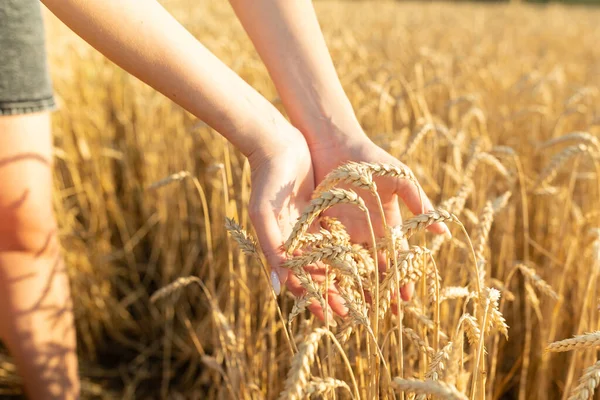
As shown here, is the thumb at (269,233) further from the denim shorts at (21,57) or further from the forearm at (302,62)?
the denim shorts at (21,57)

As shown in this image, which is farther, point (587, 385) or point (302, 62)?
point (302, 62)

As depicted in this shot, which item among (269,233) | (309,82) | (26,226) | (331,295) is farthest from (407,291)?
(26,226)

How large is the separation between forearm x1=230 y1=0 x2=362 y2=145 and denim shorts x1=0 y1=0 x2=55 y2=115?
1.28 feet

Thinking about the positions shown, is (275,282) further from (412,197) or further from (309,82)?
(309,82)

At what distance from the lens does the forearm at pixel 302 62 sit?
96 centimetres

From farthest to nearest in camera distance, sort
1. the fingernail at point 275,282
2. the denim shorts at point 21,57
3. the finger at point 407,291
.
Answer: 1. the denim shorts at point 21,57
2. the finger at point 407,291
3. the fingernail at point 275,282

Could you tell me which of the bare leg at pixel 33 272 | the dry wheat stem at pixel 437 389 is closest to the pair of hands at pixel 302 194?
the dry wheat stem at pixel 437 389

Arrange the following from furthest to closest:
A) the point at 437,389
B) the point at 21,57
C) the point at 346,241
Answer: the point at 21,57
the point at 346,241
the point at 437,389

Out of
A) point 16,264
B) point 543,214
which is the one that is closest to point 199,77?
point 16,264

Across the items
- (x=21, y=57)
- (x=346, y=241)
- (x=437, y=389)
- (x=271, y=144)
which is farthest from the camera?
(x=21, y=57)

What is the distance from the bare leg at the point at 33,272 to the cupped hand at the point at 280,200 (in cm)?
48

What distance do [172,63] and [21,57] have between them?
423 millimetres

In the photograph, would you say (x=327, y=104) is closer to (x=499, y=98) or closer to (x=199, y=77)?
(x=199, y=77)

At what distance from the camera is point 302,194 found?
938 millimetres
